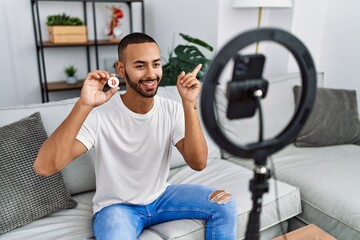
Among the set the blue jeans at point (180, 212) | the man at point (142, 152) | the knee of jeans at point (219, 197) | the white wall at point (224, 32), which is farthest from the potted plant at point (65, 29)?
the knee of jeans at point (219, 197)

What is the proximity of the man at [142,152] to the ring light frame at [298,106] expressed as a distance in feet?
2.12

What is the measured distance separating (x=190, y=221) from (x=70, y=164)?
595mm

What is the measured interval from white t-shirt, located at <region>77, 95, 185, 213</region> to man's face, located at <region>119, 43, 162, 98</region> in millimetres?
116

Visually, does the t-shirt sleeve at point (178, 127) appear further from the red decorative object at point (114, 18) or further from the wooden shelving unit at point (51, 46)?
the red decorative object at point (114, 18)

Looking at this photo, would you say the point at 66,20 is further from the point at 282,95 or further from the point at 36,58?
the point at 282,95

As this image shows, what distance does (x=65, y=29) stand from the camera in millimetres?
2949

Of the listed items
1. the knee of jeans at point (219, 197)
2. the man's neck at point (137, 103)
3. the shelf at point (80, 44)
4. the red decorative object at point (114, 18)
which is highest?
the red decorative object at point (114, 18)

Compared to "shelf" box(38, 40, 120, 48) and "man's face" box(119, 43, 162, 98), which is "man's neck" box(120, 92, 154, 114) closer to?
"man's face" box(119, 43, 162, 98)

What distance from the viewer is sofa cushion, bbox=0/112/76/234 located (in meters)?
1.24

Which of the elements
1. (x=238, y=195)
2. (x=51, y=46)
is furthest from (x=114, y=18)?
(x=238, y=195)

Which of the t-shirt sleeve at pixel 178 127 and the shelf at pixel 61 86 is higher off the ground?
the t-shirt sleeve at pixel 178 127

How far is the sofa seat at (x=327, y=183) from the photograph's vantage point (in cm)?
146

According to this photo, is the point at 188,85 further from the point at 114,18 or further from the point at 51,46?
the point at 114,18

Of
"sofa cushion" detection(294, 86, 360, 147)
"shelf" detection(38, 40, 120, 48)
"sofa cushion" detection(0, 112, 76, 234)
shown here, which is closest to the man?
"sofa cushion" detection(0, 112, 76, 234)
